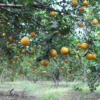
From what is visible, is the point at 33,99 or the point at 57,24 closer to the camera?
the point at 57,24

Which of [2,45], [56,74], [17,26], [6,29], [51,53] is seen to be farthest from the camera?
[56,74]

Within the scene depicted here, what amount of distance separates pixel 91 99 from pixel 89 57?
25.3 feet

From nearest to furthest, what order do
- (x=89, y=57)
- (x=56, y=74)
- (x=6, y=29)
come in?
1. (x=89, y=57)
2. (x=6, y=29)
3. (x=56, y=74)

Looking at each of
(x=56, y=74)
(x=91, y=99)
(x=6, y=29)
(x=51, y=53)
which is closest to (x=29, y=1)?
(x=51, y=53)

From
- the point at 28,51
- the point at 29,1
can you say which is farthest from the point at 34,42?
the point at 29,1

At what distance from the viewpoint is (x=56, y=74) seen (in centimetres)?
1955

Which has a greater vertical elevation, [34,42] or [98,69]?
[34,42]

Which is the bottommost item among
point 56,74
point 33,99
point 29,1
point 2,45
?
point 33,99

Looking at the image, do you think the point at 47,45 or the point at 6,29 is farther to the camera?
the point at 6,29

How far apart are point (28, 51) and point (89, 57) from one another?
261cm

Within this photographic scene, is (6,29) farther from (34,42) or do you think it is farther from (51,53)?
(51,53)

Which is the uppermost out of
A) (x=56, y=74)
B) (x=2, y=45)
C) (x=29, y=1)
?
(x=29, y=1)

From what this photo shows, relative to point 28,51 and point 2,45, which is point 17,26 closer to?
point 28,51

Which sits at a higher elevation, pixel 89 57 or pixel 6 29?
pixel 6 29
